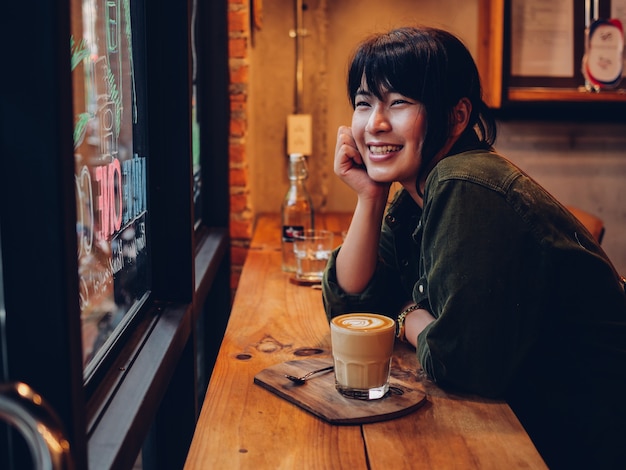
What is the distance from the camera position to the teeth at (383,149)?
1.56m

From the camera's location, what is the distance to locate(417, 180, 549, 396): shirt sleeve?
124 cm

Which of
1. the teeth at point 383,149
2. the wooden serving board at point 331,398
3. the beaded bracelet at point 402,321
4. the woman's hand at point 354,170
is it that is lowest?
the wooden serving board at point 331,398

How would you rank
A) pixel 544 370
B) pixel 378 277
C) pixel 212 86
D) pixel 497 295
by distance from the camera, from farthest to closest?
1. pixel 212 86
2. pixel 378 277
3. pixel 544 370
4. pixel 497 295

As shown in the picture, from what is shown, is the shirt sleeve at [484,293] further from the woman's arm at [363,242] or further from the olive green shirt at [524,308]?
the woman's arm at [363,242]

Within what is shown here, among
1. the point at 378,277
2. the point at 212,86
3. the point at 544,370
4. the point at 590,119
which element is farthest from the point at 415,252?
the point at 590,119

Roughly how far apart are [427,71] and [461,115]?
0.42 ft

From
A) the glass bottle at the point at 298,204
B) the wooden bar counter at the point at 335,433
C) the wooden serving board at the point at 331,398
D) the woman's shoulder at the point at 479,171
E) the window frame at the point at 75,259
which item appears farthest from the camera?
the glass bottle at the point at 298,204

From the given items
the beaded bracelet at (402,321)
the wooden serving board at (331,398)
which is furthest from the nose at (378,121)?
the wooden serving board at (331,398)

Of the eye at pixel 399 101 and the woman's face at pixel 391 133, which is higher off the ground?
the eye at pixel 399 101

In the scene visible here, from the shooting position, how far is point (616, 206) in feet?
12.8

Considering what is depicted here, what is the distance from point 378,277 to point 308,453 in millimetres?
676

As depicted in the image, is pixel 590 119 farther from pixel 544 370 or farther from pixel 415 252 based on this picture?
pixel 544 370

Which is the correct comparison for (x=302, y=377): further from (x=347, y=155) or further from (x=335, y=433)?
(x=347, y=155)

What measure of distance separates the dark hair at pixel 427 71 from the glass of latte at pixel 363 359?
1.45ft
